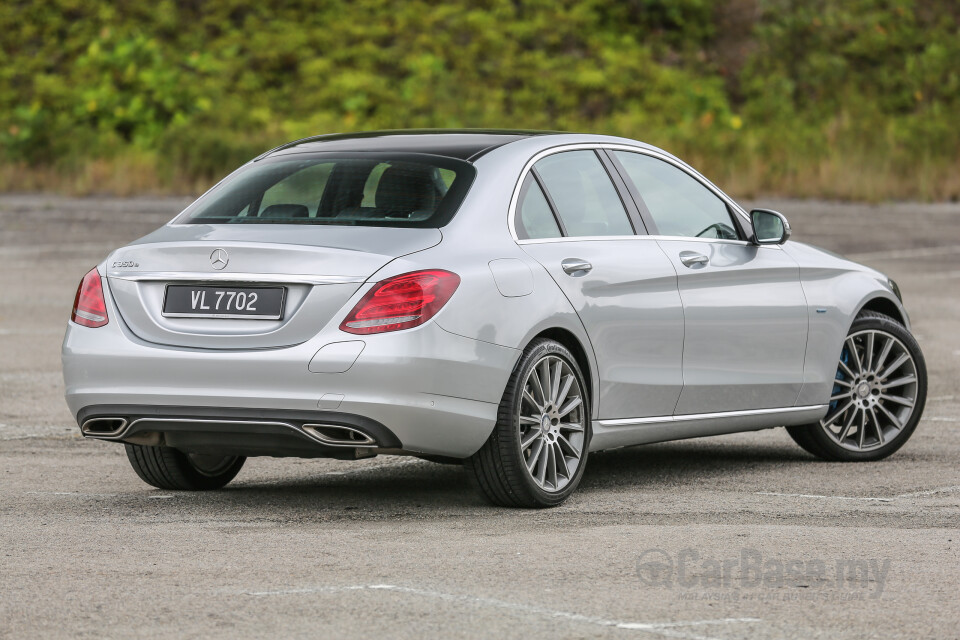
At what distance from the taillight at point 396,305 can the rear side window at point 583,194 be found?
3.73 ft

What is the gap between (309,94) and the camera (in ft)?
146

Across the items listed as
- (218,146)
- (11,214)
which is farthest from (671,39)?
(11,214)

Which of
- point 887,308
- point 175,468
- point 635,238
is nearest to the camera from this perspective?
point 175,468

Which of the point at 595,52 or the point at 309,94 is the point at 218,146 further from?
the point at 595,52

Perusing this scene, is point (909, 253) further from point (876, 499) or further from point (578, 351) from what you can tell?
point (578, 351)

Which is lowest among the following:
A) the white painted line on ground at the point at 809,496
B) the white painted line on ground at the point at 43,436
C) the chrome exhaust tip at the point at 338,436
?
the white painted line on ground at the point at 43,436

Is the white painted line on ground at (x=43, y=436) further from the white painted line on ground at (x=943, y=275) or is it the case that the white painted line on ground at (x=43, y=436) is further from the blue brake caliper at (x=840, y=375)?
the white painted line on ground at (x=943, y=275)

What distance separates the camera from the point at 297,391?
23.9 ft

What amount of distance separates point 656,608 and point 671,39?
41.9m

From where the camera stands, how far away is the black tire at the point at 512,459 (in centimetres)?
770

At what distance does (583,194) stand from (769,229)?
122cm

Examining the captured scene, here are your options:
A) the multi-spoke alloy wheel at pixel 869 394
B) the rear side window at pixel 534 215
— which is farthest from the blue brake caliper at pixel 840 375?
the rear side window at pixel 534 215

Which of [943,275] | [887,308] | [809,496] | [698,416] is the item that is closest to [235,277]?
[698,416]

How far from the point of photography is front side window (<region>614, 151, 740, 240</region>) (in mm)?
8892
